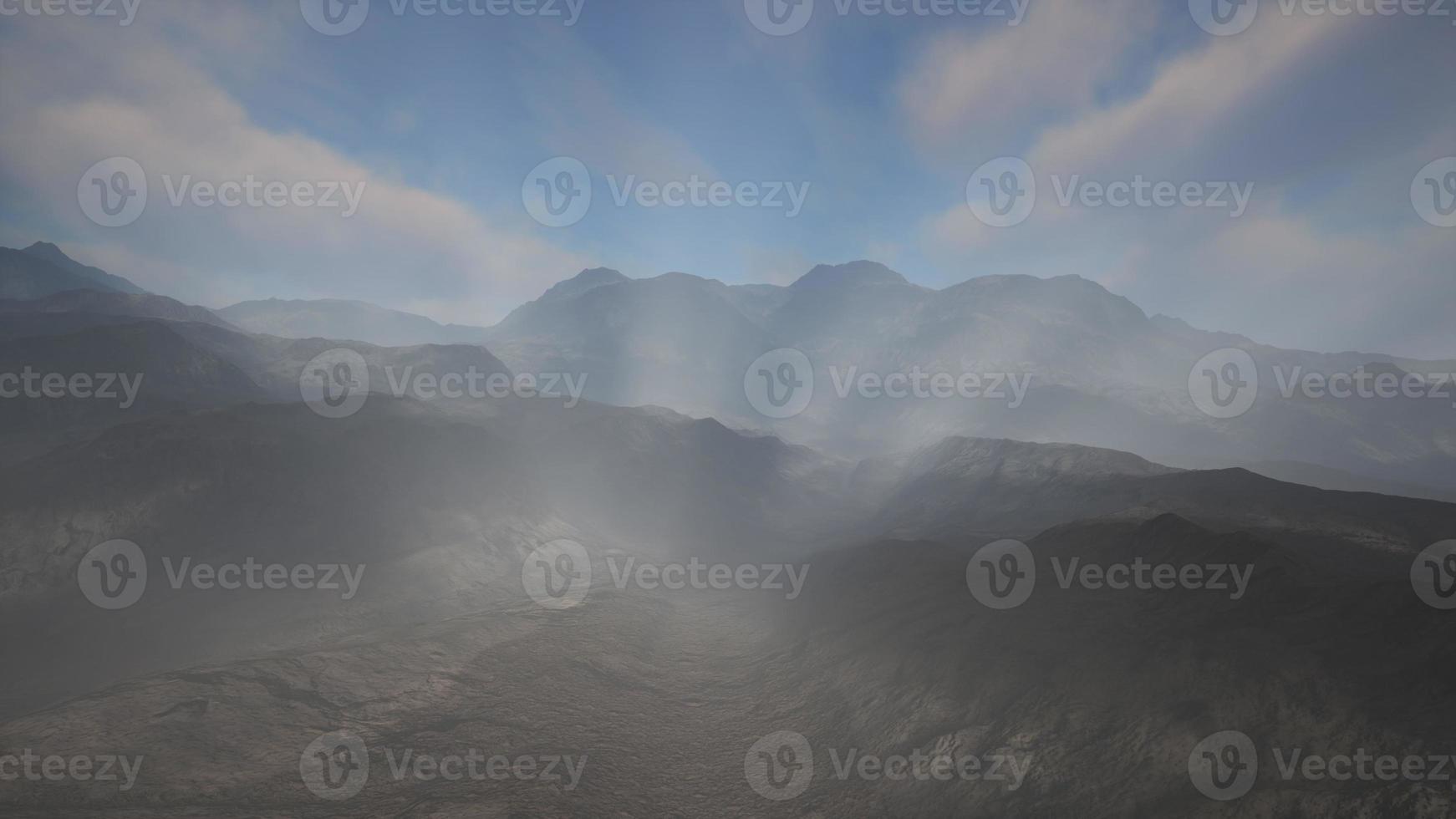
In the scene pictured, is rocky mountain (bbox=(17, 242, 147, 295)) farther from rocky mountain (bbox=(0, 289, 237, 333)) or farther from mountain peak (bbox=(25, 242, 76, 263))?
rocky mountain (bbox=(0, 289, 237, 333))

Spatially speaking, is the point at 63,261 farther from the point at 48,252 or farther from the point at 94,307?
the point at 94,307

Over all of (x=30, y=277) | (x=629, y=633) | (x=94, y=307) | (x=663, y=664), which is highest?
(x=30, y=277)

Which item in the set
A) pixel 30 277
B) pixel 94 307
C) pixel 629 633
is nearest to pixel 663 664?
pixel 629 633

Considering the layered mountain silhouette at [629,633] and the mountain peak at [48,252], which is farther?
the mountain peak at [48,252]

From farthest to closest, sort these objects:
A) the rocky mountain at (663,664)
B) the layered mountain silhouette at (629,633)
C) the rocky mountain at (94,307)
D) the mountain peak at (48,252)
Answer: the mountain peak at (48,252) → the rocky mountain at (94,307) → the layered mountain silhouette at (629,633) → the rocky mountain at (663,664)

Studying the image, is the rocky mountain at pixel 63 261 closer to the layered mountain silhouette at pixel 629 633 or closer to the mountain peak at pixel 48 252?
the mountain peak at pixel 48 252

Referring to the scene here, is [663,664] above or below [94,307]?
below

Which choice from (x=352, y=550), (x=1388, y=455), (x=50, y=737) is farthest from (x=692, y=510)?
(x=1388, y=455)

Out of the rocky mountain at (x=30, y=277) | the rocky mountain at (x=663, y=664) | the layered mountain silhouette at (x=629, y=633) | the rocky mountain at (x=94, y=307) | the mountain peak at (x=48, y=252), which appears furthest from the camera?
the mountain peak at (x=48, y=252)

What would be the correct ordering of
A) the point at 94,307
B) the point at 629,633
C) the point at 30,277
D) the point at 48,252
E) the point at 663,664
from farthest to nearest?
the point at 48,252 → the point at 30,277 → the point at 94,307 → the point at 629,633 → the point at 663,664

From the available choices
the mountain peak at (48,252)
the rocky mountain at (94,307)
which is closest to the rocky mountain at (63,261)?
the mountain peak at (48,252)

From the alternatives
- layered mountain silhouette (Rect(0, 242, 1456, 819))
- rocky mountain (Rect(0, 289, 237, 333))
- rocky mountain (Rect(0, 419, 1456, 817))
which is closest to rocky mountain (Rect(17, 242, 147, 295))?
rocky mountain (Rect(0, 289, 237, 333))

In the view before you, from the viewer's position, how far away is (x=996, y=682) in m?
18.6

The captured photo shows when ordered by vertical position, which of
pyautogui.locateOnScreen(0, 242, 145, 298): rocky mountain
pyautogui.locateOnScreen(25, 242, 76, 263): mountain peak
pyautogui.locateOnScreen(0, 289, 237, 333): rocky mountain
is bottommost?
pyautogui.locateOnScreen(0, 289, 237, 333): rocky mountain
